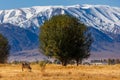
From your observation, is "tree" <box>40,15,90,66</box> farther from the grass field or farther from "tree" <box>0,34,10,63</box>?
"tree" <box>0,34,10,63</box>

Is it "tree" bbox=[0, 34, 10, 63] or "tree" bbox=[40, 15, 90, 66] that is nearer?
"tree" bbox=[40, 15, 90, 66]

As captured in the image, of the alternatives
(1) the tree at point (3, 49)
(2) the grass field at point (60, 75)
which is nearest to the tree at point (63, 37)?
(2) the grass field at point (60, 75)

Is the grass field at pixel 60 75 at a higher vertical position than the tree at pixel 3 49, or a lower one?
lower

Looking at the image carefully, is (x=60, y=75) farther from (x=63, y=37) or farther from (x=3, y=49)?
(x=3, y=49)

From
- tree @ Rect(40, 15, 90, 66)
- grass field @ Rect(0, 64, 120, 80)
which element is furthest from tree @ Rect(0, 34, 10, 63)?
grass field @ Rect(0, 64, 120, 80)

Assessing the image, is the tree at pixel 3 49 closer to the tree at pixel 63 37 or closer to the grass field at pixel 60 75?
the tree at pixel 63 37

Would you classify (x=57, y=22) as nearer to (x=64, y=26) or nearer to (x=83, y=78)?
(x=64, y=26)

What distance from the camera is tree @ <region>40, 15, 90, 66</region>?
313ft

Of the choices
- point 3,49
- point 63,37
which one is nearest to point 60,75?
point 63,37

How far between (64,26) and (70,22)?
229 cm

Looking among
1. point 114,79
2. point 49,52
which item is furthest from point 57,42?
point 114,79

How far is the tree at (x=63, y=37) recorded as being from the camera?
95.4 metres

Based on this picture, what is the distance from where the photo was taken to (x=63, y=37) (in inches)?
3750

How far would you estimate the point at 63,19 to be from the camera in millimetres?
97312
